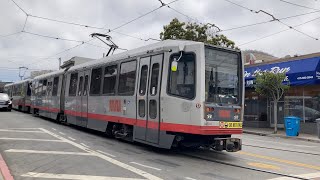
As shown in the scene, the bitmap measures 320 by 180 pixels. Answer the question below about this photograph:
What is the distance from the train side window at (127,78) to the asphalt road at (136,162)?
1.88 m

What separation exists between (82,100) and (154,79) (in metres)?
6.90

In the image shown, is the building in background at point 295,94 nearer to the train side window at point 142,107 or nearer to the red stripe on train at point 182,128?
the red stripe on train at point 182,128

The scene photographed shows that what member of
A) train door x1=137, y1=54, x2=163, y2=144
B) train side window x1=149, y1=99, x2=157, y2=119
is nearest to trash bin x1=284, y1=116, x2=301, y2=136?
train door x1=137, y1=54, x2=163, y2=144

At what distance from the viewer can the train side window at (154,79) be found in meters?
11.3

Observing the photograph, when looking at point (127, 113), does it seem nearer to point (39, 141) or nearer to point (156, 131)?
point (156, 131)

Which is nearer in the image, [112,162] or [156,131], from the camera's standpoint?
[112,162]

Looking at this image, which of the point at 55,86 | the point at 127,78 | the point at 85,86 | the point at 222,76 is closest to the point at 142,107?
the point at 127,78

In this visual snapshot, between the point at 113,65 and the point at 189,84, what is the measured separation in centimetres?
467

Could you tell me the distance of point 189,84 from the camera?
10461 mm

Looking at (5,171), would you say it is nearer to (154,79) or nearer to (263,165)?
(154,79)

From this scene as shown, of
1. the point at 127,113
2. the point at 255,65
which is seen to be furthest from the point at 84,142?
the point at 255,65

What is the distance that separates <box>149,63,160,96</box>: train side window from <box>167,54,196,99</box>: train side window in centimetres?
63

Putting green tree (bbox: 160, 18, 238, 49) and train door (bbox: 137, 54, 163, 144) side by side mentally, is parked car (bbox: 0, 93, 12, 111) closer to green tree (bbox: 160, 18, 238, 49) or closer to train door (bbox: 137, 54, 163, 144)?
green tree (bbox: 160, 18, 238, 49)

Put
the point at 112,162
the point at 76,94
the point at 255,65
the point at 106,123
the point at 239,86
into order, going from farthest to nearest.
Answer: the point at 255,65 → the point at 76,94 → the point at 106,123 → the point at 239,86 → the point at 112,162
